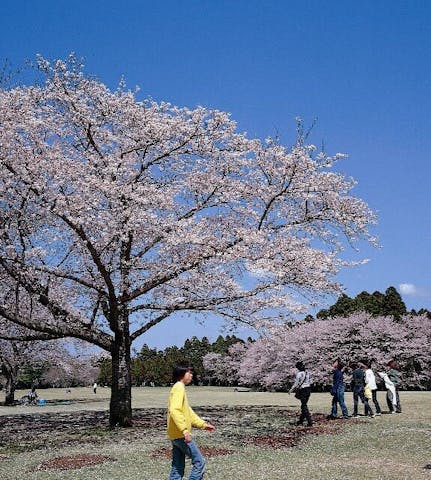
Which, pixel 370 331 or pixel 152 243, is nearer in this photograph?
pixel 152 243

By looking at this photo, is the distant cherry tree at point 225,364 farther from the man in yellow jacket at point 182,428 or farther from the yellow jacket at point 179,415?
the yellow jacket at point 179,415

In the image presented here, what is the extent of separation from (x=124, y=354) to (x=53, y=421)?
5.78m

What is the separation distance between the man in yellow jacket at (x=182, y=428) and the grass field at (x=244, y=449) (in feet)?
9.11

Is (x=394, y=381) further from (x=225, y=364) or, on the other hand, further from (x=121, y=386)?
(x=225, y=364)

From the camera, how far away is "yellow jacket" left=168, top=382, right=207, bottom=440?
850 cm

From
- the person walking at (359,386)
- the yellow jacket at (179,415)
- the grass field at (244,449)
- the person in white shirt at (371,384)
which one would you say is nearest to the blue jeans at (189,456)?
the yellow jacket at (179,415)

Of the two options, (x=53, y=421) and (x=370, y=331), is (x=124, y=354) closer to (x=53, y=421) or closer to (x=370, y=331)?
(x=53, y=421)

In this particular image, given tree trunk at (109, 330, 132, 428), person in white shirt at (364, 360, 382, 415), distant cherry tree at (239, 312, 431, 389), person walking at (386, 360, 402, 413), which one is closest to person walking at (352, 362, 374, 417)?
person in white shirt at (364, 360, 382, 415)

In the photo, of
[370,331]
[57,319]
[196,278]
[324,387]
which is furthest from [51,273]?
[324,387]

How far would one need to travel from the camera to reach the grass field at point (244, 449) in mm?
11812

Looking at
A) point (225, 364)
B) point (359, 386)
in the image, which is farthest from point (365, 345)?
point (225, 364)

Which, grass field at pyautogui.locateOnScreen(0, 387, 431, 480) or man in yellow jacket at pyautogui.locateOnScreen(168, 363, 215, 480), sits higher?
man in yellow jacket at pyautogui.locateOnScreen(168, 363, 215, 480)

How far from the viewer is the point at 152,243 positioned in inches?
888

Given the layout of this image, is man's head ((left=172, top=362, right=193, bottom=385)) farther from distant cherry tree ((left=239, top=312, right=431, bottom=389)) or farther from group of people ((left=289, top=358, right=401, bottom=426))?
distant cherry tree ((left=239, top=312, right=431, bottom=389))
